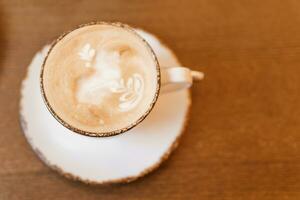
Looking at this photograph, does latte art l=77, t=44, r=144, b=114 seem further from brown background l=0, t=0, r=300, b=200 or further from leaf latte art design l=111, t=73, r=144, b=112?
brown background l=0, t=0, r=300, b=200

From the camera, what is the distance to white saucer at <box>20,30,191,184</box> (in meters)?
0.76

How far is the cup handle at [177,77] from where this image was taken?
71 cm

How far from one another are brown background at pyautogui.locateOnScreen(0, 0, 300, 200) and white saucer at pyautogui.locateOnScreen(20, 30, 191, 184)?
29 millimetres

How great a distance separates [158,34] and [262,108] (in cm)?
28

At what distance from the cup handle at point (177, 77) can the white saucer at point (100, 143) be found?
0.07 m

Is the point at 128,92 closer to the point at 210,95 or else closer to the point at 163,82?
the point at 163,82

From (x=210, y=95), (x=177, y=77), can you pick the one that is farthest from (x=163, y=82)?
(x=210, y=95)

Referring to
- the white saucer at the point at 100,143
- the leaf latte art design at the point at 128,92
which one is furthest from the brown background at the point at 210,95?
the leaf latte art design at the point at 128,92

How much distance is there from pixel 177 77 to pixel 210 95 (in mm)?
146

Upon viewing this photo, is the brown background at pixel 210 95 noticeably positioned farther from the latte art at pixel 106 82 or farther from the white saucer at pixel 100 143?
the latte art at pixel 106 82

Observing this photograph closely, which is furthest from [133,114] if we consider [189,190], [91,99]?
[189,190]

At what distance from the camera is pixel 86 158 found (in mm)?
764

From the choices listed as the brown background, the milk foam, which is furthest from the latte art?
the brown background

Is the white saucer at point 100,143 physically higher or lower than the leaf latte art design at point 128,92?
lower
